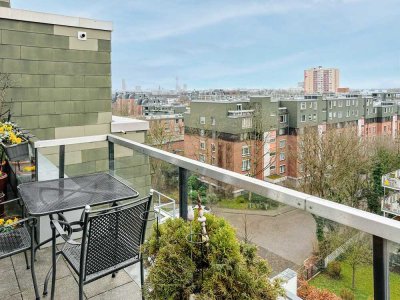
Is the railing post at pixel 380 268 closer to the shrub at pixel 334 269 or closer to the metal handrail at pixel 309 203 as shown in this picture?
the metal handrail at pixel 309 203

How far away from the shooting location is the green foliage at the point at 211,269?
126 centimetres

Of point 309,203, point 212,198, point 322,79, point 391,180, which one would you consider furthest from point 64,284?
point 322,79

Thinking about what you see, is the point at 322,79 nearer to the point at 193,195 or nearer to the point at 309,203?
the point at 193,195

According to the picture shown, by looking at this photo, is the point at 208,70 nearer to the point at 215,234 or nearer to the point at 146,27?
the point at 146,27

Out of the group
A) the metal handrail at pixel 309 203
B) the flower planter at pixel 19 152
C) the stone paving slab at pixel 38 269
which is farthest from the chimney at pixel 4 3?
the metal handrail at pixel 309 203

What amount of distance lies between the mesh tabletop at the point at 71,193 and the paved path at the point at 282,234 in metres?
1.00

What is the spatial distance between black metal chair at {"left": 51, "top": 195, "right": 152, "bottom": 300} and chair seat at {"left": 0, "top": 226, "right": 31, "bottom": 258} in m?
0.26

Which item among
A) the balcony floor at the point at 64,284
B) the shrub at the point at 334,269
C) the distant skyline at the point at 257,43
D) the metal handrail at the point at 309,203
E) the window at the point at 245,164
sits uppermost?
the distant skyline at the point at 257,43

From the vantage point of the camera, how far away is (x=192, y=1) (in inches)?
1374

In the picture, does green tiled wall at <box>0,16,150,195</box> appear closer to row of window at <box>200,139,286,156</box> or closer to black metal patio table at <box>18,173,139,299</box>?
black metal patio table at <box>18,173,139,299</box>

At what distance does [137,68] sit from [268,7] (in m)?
24.1

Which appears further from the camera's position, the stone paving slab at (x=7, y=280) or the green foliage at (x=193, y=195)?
the stone paving slab at (x=7, y=280)

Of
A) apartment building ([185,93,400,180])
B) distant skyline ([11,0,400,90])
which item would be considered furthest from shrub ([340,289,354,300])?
distant skyline ([11,0,400,90])

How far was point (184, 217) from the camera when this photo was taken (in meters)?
1.84
